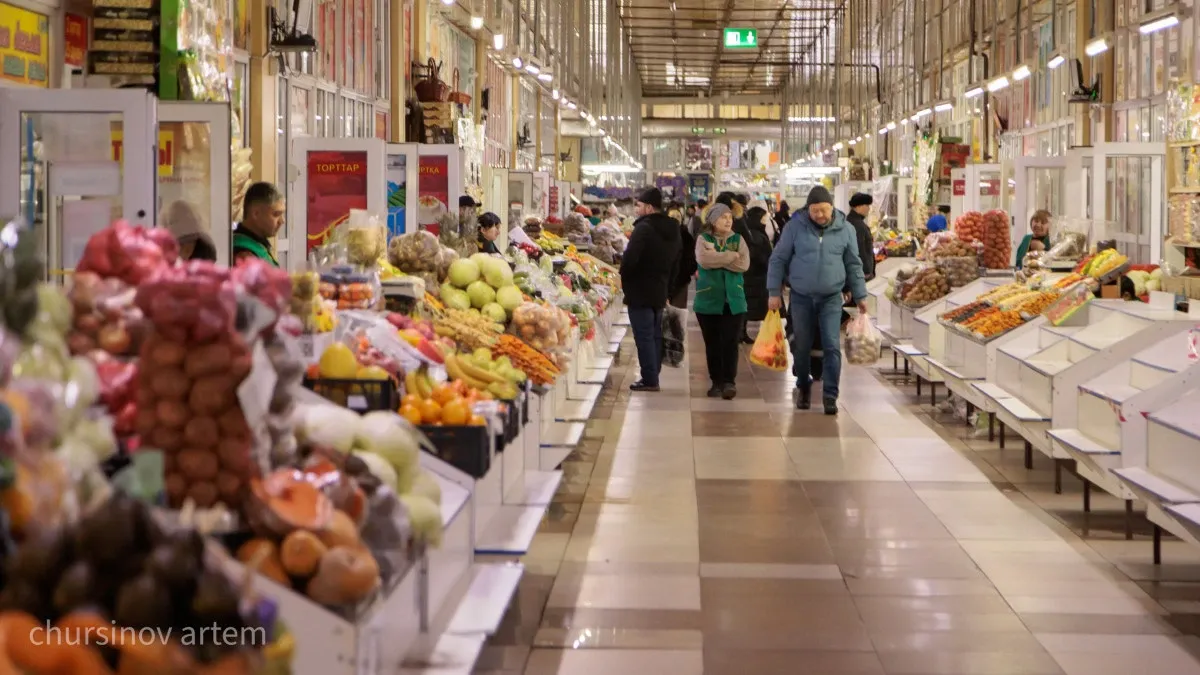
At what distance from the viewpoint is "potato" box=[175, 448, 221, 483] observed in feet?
9.53

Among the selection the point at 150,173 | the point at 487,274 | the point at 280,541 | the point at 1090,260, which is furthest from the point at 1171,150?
the point at 280,541

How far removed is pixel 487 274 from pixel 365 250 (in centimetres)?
131

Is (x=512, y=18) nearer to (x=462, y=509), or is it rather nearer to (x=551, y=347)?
(x=551, y=347)

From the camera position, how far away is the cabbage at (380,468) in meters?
3.57

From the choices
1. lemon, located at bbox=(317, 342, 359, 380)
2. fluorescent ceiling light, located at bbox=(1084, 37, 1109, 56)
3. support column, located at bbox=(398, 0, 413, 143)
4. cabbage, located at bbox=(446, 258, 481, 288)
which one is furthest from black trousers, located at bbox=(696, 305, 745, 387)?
lemon, located at bbox=(317, 342, 359, 380)

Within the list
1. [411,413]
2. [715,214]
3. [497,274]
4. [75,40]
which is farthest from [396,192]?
[411,413]

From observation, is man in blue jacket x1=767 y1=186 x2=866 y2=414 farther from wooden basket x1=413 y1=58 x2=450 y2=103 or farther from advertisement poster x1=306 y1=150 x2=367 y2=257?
wooden basket x1=413 y1=58 x2=450 y2=103

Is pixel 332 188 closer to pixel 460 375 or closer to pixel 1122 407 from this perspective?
pixel 460 375

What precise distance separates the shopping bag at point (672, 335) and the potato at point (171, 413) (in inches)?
405

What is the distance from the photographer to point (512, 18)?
2108 cm

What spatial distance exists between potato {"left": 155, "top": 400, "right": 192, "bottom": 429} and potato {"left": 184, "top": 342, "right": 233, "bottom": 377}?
0.07m

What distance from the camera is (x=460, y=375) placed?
584cm

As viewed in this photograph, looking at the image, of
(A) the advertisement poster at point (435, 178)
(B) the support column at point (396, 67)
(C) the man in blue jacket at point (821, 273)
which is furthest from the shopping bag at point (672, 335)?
(B) the support column at point (396, 67)

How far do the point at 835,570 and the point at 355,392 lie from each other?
2.73 metres
